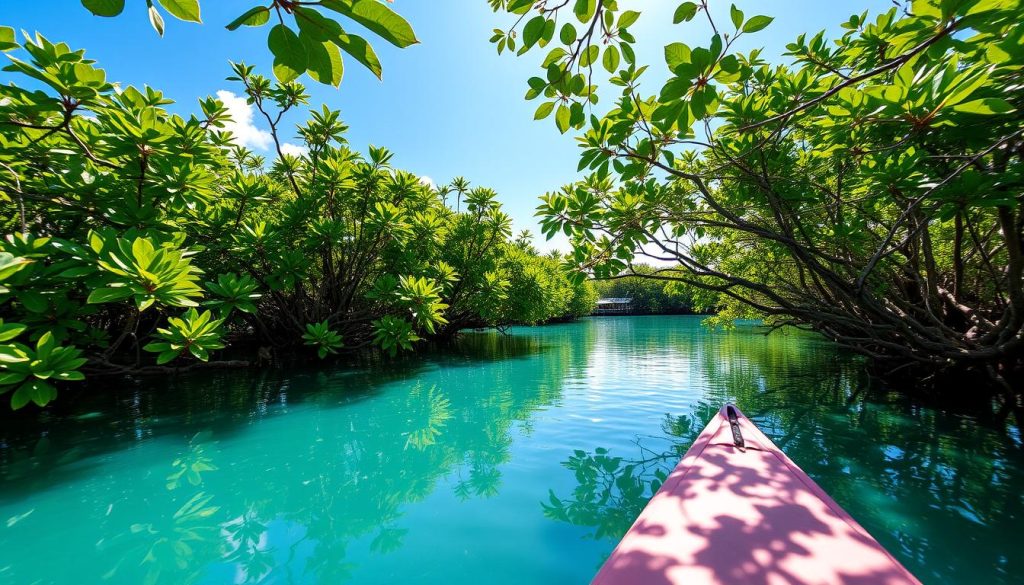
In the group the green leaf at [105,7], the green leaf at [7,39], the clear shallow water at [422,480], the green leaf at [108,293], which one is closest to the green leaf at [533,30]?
the green leaf at [105,7]

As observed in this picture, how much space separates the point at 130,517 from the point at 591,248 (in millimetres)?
5747

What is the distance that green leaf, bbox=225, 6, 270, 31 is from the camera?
81 centimetres

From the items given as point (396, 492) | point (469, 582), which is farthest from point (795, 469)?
point (396, 492)

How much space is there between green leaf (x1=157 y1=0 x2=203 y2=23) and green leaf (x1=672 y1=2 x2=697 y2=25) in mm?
1783

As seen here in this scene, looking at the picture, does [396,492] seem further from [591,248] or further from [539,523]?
[591,248]

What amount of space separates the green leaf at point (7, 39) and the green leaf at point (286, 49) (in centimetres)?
353

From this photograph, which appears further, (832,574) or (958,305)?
(958,305)

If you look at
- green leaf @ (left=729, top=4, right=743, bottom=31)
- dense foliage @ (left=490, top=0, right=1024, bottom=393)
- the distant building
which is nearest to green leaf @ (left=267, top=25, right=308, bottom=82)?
dense foliage @ (left=490, top=0, right=1024, bottom=393)

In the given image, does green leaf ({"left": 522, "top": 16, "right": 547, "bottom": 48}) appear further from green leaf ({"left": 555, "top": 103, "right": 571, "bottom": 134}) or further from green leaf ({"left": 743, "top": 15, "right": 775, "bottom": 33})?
green leaf ({"left": 743, "top": 15, "right": 775, "bottom": 33})

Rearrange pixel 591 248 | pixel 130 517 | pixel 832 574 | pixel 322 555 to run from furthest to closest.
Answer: pixel 591 248, pixel 130 517, pixel 322 555, pixel 832 574

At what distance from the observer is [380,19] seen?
2.69 feet

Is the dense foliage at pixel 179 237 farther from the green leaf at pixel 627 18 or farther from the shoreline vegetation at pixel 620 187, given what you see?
the green leaf at pixel 627 18

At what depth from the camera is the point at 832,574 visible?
1706 mm

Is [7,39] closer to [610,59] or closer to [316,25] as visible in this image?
[316,25]
